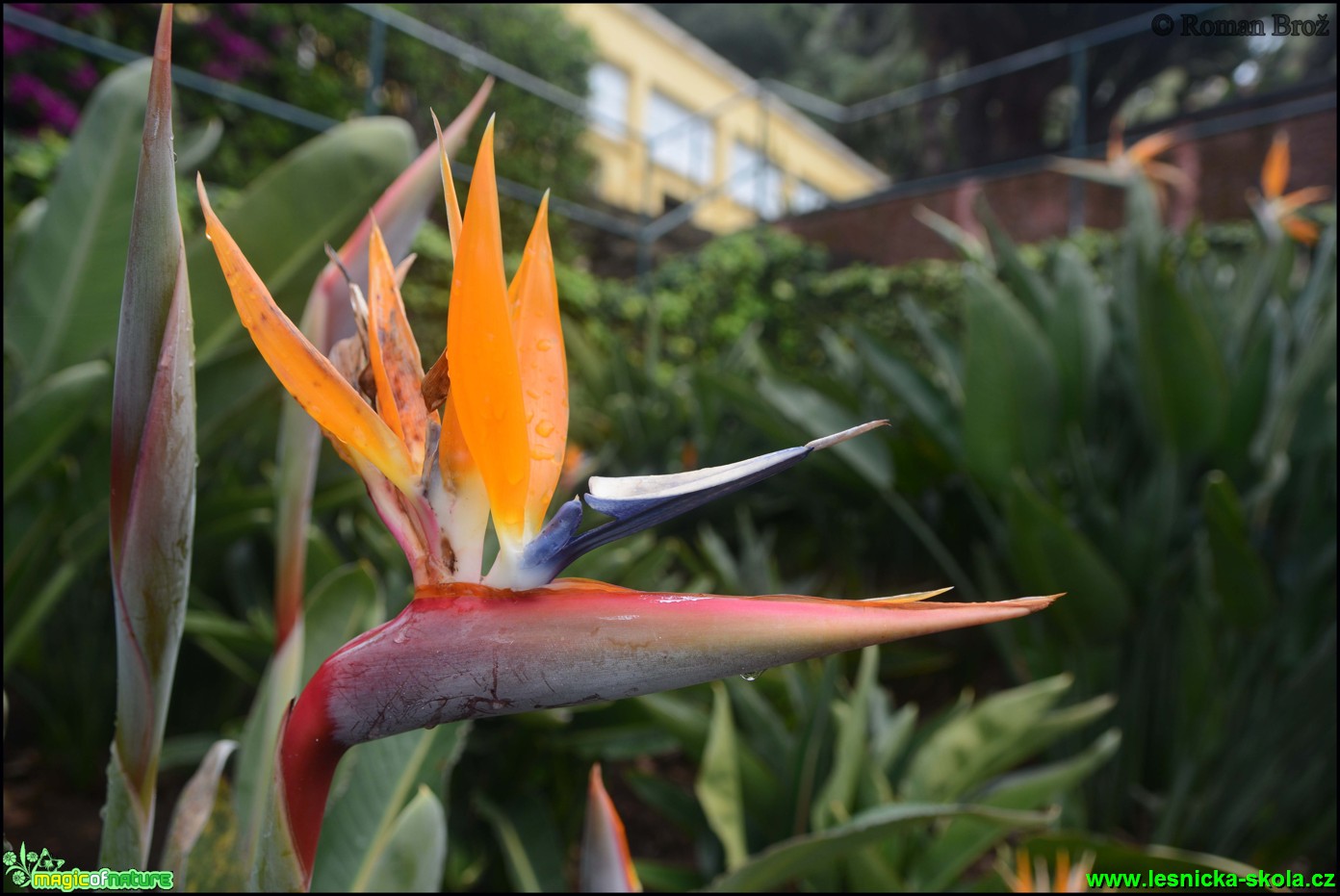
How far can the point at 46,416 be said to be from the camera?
24.9 inches

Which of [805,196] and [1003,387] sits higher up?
[805,196]

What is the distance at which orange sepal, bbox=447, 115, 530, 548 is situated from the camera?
0.58 ft

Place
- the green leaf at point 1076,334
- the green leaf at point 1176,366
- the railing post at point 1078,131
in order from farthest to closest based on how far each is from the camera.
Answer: the railing post at point 1078,131 → the green leaf at point 1076,334 → the green leaf at point 1176,366

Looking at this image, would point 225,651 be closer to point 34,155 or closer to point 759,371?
point 759,371

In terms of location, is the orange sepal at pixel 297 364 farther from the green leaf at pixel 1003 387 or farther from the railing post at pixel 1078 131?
the railing post at pixel 1078 131

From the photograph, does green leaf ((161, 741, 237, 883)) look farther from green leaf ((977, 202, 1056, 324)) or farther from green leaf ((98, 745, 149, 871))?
green leaf ((977, 202, 1056, 324))

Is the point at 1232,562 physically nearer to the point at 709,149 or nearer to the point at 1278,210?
the point at 1278,210

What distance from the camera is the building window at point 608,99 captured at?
13.1 feet

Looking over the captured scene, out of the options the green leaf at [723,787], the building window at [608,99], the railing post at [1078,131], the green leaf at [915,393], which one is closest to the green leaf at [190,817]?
the green leaf at [723,787]

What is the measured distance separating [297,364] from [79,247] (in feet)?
2.45

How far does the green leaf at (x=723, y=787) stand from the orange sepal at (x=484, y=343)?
520 mm

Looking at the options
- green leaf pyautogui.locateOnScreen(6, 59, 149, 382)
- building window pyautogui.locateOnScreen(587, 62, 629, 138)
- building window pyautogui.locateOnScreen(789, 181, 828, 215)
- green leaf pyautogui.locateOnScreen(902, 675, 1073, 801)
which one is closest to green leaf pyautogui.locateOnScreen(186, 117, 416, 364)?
green leaf pyautogui.locateOnScreen(6, 59, 149, 382)

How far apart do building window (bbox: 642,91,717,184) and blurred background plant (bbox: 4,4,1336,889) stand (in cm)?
392

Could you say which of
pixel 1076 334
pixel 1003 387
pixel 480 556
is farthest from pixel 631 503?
pixel 1076 334
